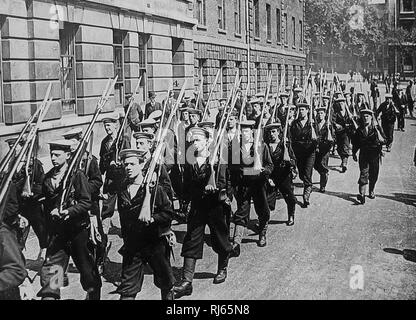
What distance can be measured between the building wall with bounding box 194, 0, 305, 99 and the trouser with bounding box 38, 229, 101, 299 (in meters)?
18.0

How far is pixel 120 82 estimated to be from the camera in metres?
17.5

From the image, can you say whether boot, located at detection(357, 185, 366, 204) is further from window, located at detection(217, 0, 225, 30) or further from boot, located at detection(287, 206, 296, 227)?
window, located at detection(217, 0, 225, 30)

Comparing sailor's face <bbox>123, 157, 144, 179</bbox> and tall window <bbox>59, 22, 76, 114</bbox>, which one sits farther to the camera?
tall window <bbox>59, 22, 76, 114</bbox>

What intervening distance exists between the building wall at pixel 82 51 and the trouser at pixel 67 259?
7.24 meters

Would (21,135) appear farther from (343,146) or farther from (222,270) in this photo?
(343,146)

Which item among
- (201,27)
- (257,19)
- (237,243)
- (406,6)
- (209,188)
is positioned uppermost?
(406,6)

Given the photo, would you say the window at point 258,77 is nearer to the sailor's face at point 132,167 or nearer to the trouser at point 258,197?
the trouser at point 258,197

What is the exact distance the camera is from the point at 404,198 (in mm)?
11039

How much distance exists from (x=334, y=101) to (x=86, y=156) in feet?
31.3

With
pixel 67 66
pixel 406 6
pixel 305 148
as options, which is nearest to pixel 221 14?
pixel 67 66

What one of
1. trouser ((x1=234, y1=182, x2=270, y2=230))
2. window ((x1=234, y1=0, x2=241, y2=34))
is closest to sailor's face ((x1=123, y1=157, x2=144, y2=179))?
trouser ((x1=234, y1=182, x2=270, y2=230))

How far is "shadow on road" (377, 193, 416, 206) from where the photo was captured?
10.7 meters

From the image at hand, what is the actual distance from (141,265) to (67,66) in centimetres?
1060
